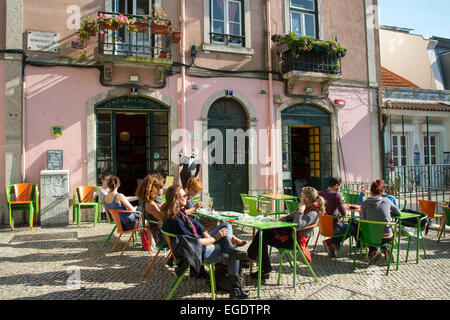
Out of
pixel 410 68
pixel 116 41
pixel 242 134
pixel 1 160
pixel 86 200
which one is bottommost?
pixel 86 200

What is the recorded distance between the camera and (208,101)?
9609mm

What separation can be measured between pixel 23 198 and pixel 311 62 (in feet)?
26.5

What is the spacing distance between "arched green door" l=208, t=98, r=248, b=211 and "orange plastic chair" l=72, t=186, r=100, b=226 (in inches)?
116

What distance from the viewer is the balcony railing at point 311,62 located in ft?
32.8

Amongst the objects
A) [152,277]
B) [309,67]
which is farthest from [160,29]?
[152,277]

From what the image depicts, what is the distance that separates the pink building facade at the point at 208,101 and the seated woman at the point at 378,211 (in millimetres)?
4897

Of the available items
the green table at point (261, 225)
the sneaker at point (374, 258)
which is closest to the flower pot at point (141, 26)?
the green table at point (261, 225)

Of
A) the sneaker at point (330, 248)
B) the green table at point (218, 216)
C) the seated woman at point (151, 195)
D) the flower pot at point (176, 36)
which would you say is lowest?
the sneaker at point (330, 248)

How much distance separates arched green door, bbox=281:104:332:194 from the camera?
10578 millimetres

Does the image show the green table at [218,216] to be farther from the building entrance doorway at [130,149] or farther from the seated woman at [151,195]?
the building entrance doorway at [130,149]

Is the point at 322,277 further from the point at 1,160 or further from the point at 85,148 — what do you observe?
the point at 1,160

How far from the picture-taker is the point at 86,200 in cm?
838
